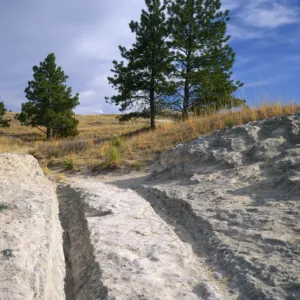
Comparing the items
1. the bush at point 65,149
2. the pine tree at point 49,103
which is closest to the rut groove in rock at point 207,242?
the bush at point 65,149

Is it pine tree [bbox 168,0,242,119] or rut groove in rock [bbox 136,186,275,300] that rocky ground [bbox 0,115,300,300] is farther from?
pine tree [bbox 168,0,242,119]

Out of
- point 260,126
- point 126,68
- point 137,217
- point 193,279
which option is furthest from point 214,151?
point 126,68

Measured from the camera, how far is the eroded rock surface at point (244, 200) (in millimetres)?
2467

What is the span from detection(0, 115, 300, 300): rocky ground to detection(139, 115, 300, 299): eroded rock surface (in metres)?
0.01

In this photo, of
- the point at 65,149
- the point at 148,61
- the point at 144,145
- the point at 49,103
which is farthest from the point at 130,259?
the point at 49,103

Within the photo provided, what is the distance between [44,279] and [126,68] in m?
15.7

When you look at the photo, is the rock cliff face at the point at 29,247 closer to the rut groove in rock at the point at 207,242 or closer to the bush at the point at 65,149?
the rut groove in rock at the point at 207,242

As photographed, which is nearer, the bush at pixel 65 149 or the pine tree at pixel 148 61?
the bush at pixel 65 149

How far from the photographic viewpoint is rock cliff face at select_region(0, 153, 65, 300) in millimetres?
2217

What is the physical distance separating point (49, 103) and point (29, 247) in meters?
22.0

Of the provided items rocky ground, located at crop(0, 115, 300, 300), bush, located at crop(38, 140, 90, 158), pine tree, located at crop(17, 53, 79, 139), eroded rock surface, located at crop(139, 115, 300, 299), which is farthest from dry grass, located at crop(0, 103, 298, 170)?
pine tree, located at crop(17, 53, 79, 139)

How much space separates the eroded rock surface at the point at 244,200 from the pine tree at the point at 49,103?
1759 centimetres

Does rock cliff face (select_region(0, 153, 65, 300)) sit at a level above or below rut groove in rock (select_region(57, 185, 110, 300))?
above

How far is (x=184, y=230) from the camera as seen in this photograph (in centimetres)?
362
